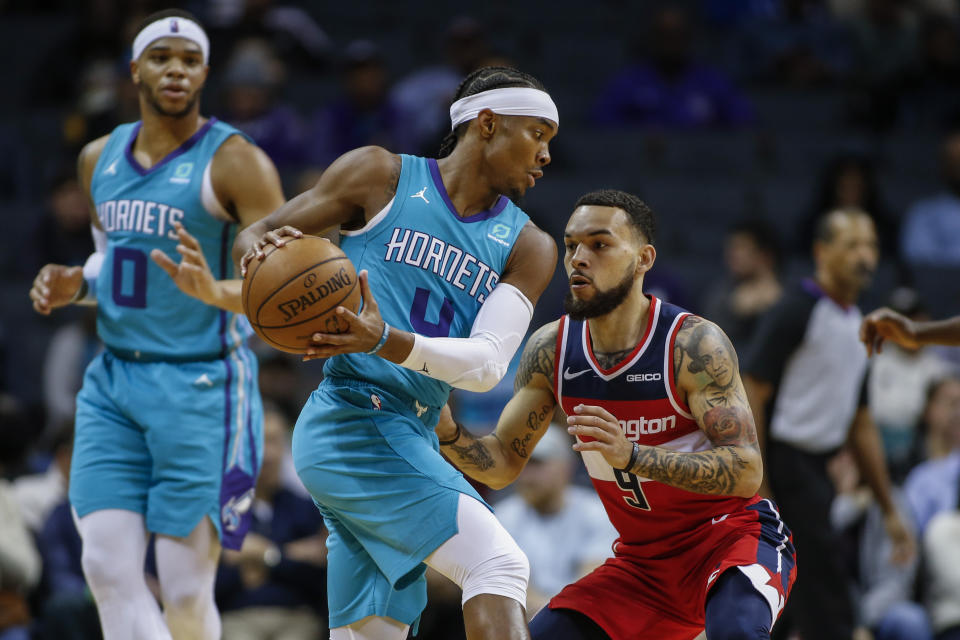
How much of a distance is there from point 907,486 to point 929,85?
4.92 m

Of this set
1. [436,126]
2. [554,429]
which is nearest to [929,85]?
[436,126]

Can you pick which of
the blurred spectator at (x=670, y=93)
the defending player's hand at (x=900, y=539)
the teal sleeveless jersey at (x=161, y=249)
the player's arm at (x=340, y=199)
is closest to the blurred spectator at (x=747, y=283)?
the defending player's hand at (x=900, y=539)

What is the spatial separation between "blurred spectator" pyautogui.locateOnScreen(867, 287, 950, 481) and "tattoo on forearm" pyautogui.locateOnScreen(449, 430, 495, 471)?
16.8ft

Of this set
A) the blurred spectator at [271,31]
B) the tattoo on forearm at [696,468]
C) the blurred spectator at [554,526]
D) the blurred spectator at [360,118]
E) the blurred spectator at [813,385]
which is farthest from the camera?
the blurred spectator at [271,31]

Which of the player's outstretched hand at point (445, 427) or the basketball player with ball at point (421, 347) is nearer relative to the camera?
Result: the basketball player with ball at point (421, 347)

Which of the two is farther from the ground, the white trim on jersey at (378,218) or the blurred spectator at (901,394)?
the white trim on jersey at (378,218)

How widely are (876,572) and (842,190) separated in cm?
336

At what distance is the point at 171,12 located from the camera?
18.3 ft

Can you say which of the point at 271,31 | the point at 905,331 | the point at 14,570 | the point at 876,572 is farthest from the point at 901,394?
the point at 271,31

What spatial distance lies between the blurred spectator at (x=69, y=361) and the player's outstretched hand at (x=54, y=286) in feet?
13.9

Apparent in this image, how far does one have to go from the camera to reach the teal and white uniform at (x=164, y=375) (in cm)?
512

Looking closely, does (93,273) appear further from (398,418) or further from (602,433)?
(602,433)

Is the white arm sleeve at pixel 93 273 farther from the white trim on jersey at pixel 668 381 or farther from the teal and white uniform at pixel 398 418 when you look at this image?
the white trim on jersey at pixel 668 381

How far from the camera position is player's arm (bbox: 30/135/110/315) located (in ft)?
17.5
